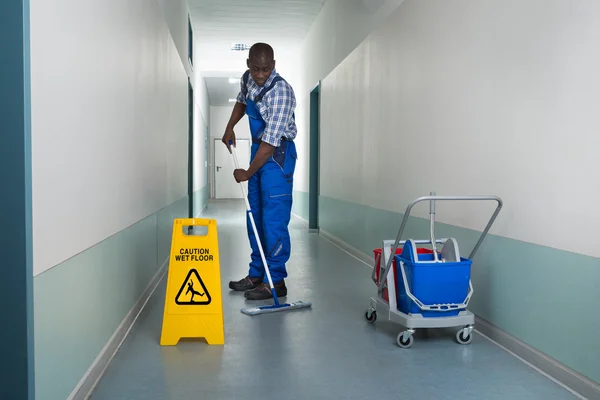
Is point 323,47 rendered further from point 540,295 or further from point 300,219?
point 540,295

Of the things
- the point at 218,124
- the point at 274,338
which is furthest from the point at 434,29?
the point at 218,124

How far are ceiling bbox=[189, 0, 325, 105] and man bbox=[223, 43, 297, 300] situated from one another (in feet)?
14.7

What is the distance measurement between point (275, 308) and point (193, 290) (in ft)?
2.62

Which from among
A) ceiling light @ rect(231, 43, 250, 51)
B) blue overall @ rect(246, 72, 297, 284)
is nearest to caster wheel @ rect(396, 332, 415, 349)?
blue overall @ rect(246, 72, 297, 284)

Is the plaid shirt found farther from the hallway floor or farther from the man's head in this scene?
the hallway floor

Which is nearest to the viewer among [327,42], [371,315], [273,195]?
[371,315]

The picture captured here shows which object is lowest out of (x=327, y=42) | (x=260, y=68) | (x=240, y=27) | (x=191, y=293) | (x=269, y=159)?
(x=191, y=293)

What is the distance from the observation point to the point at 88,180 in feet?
6.75

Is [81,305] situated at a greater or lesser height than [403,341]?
greater

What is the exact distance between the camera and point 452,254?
276cm

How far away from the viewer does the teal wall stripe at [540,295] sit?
2.14m

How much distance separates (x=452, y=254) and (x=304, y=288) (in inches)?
59.6

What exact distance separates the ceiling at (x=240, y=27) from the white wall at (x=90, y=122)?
13.2ft

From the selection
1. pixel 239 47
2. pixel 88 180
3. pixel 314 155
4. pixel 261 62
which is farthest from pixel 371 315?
pixel 239 47
